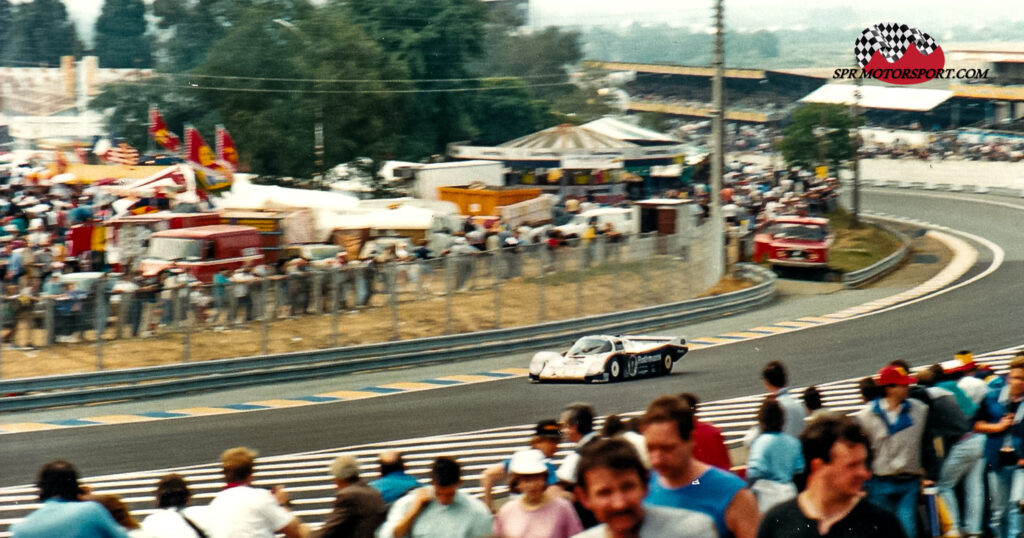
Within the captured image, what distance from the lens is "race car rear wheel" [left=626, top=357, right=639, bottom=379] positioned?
69.8 feet

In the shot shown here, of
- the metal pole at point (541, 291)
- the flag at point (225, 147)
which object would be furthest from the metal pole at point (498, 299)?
the flag at point (225, 147)

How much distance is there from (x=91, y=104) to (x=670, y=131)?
5948 cm

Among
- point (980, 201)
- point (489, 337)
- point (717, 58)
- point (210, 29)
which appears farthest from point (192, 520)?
point (210, 29)

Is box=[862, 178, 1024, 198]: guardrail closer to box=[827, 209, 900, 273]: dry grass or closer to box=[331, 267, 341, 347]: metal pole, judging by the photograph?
box=[827, 209, 900, 273]: dry grass

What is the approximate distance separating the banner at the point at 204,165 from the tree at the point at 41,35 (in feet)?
286

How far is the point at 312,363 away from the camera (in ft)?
71.7

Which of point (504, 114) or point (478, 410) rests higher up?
point (504, 114)

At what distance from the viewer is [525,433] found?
55.7 feet

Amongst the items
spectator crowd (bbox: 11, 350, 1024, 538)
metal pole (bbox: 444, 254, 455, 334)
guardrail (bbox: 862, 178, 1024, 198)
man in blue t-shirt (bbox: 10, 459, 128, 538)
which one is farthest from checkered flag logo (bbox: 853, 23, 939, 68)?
man in blue t-shirt (bbox: 10, 459, 128, 538)

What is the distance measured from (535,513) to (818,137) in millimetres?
63354

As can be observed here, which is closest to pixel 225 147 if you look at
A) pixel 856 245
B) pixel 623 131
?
pixel 856 245

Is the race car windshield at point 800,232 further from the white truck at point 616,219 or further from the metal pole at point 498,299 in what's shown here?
the metal pole at point 498,299

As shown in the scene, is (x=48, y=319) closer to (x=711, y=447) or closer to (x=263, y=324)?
(x=263, y=324)

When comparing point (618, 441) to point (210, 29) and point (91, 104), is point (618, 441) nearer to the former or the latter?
point (91, 104)
